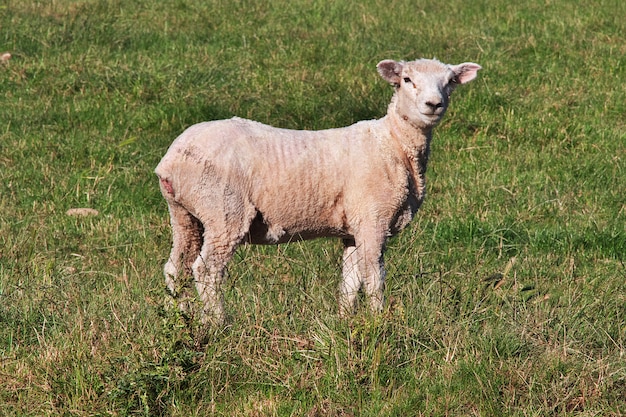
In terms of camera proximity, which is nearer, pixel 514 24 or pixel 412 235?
pixel 412 235

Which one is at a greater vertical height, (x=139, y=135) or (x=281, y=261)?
(x=281, y=261)

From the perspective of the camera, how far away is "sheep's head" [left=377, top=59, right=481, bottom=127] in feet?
18.1

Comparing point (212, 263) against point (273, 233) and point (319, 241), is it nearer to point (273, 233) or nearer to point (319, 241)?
point (273, 233)

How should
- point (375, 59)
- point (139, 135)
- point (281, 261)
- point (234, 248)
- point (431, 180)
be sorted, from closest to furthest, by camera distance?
point (234, 248) → point (281, 261) → point (431, 180) → point (139, 135) → point (375, 59)

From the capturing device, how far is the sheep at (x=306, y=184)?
5398 millimetres

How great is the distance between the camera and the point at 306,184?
18.2ft

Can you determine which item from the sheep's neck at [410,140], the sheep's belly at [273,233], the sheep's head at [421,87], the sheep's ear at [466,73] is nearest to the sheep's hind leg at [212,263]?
the sheep's belly at [273,233]

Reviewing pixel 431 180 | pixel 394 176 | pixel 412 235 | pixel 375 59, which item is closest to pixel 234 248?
pixel 394 176

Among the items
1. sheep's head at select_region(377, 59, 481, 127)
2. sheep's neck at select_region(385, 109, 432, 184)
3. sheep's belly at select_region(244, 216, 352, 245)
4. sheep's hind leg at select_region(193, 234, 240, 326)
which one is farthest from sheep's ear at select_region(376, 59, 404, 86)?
sheep's hind leg at select_region(193, 234, 240, 326)

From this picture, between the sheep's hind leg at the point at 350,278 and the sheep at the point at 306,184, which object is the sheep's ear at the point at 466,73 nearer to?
the sheep at the point at 306,184

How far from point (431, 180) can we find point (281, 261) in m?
2.95

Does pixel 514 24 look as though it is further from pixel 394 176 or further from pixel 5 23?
pixel 394 176

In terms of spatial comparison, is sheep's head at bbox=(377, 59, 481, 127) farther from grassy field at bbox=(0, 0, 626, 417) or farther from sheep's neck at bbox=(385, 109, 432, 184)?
grassy field at bbox=(0, 0, 626, 417)

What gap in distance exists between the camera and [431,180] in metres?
A: 9.12
